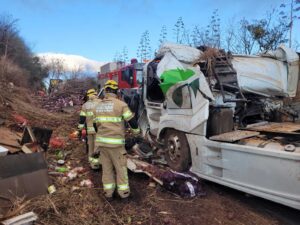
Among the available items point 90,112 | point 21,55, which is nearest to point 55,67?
point 21,55

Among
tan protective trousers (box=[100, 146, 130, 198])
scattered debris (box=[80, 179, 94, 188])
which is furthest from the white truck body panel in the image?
scattered debris (box=[80, 179, 94, 188])

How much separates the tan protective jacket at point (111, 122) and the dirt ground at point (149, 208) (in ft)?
2.66

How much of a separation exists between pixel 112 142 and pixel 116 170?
40 cm

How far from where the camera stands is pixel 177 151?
5.91 metres

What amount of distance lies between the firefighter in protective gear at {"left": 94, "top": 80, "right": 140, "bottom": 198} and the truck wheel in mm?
1021

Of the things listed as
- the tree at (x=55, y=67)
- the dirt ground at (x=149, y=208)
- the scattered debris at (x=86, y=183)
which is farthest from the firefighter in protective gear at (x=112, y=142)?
the tree at (x=55, y=67)

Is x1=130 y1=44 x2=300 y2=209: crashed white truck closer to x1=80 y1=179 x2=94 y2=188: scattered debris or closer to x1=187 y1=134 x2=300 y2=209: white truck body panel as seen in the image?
x1=187 y1=134 x2=300 y2=209: white truck body panel

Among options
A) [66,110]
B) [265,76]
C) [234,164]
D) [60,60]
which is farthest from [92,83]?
[60,60]

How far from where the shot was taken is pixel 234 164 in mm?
4660

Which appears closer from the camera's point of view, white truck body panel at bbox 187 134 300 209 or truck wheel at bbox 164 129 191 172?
white truck body panel at bbox 187 134 300 209

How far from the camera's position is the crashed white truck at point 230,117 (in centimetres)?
426

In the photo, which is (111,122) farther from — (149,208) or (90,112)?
(90,112)

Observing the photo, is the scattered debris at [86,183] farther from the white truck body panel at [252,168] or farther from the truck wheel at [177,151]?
the white truck body panel at [252,168]

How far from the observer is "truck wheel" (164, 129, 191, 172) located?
18.8 feet
